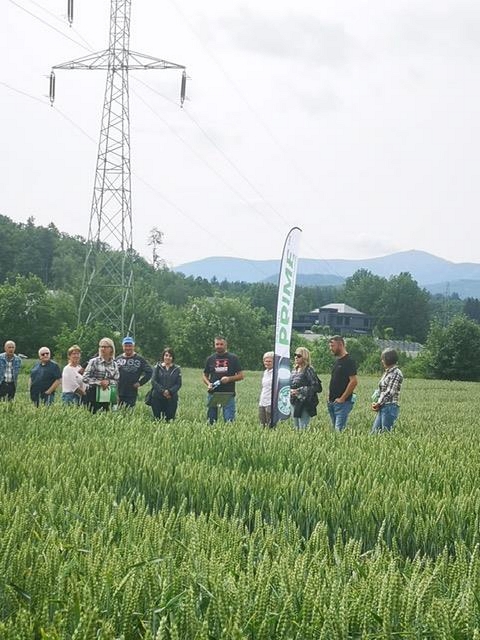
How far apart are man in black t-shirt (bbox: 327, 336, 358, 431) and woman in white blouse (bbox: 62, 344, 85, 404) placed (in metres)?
3.86

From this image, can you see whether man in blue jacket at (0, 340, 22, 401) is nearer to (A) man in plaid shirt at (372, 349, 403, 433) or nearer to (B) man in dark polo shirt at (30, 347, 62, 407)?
(B) man in dark polo shirt at (30, 347, 62, 407)

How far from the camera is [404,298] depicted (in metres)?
152

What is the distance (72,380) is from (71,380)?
0.06 feet

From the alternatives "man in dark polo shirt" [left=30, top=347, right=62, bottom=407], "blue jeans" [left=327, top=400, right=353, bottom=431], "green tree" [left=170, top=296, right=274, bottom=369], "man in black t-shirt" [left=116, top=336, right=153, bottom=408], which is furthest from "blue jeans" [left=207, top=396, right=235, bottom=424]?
"green tree" [left=170, top=296, right=274, bottom=369]

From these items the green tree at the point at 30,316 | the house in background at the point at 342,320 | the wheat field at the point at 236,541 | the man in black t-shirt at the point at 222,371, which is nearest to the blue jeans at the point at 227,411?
the man in black t-shirt at the point at 222,371

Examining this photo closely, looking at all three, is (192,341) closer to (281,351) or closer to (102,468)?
(281,351)

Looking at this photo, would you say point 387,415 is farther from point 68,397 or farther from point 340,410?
point 68,397

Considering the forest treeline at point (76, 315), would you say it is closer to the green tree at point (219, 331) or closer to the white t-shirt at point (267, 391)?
the green tree at point (219, 331)

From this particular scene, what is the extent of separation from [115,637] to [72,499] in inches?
100

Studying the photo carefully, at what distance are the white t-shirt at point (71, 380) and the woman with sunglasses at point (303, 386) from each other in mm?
3330

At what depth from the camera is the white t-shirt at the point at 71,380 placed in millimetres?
12570

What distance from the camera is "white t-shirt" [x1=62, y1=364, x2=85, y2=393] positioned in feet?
41.2

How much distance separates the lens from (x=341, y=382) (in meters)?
11.4

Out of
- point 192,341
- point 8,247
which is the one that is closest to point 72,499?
point 192,341
